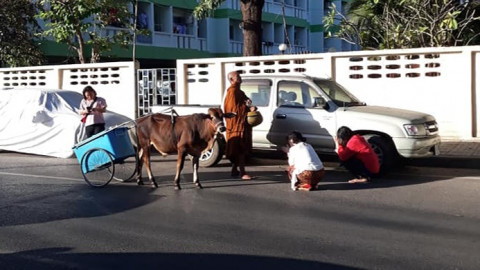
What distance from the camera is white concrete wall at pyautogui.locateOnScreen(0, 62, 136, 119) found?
57.8 ft

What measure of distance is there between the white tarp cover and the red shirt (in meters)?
5.92

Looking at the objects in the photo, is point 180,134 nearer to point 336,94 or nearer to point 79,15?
point 336,94

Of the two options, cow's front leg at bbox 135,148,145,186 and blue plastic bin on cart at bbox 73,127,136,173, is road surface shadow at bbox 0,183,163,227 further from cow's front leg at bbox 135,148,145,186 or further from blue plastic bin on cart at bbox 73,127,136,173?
blue plastic bin on cart at bbox 73,127,136,173

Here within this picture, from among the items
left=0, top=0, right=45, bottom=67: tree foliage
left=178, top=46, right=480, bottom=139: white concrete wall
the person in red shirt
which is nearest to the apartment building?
left=0, top=0, right=45, bottom=67: tree foliage

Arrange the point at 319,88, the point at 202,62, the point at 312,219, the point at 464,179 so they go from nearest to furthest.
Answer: the point at 312,219 < the point at 464,179 < the point at 319,88 < the point at 202,62

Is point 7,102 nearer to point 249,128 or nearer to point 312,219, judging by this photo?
point 249,128

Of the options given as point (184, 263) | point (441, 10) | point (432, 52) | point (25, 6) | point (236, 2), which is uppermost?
point (236, 2)

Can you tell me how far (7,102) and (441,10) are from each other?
1120 cm

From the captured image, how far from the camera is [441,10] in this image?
16.1m

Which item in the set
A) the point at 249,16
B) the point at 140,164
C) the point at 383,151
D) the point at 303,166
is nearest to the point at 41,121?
the point at 140,164

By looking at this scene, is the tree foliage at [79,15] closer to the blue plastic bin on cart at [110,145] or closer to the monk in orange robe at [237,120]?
the monk in orange robe at [237,120]

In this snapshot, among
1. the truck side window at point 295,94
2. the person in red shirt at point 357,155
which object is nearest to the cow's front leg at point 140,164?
the truck side window at point 295,94

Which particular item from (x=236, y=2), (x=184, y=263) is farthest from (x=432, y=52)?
(x=236, y=2)

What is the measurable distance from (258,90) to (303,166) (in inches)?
120
